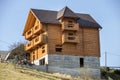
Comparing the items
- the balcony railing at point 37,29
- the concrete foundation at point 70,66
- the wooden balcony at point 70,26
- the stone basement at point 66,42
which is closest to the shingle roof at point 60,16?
the stone basement at point 66,42

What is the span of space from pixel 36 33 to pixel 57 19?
4.74 m

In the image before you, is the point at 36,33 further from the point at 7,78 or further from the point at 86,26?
the point at 7,78

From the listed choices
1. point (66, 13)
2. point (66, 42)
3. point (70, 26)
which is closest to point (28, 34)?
point (66, 13)

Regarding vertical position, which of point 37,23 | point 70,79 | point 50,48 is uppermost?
point 37,23

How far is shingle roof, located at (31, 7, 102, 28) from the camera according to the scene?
65.8m

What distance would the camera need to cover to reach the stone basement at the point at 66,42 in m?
64.6

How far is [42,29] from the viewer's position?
2559 inches

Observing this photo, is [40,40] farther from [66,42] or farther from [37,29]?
[66,42]

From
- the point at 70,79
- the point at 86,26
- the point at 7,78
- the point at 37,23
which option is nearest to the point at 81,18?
the point at 86,26

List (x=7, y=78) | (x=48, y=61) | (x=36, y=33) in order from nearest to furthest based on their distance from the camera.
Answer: (x=7, y=78) < (x=48, y=61) < (x=36, y=33)

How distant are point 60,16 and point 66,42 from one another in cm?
437

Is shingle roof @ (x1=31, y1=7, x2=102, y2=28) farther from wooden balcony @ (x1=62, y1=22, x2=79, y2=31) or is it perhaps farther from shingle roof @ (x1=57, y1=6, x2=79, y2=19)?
wooden balcony @ (x1=62, y1=22, x2=79, y2=31)

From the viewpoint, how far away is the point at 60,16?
66.0m

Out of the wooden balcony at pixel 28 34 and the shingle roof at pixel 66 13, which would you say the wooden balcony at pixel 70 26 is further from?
the wooden balcony at pixel 28 34
